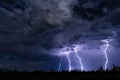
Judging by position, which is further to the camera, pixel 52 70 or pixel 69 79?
pixel 52 70

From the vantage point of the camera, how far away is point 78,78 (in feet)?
132

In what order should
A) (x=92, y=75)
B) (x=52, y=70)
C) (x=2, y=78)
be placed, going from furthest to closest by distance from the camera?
(x=52, y=70) < (x=92, y=75) < (x=2, y=78)

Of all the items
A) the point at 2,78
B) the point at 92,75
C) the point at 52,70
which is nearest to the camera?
the point at 2,78

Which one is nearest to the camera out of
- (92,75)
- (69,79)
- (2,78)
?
(2,78)

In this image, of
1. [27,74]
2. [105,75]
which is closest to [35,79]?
[27,74]

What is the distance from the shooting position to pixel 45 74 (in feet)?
134

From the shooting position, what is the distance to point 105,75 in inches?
1700

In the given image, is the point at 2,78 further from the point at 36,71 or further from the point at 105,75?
the point at 105,75

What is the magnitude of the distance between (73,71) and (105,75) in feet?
17.5

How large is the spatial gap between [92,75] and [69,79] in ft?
15.7

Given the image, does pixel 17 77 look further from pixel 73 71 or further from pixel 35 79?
pixel 73 71

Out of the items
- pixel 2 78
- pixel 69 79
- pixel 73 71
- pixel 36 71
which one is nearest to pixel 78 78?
pixel 69 79

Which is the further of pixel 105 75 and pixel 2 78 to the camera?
pixel 105 75

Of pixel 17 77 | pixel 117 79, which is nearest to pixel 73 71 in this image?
pixel 117 79
